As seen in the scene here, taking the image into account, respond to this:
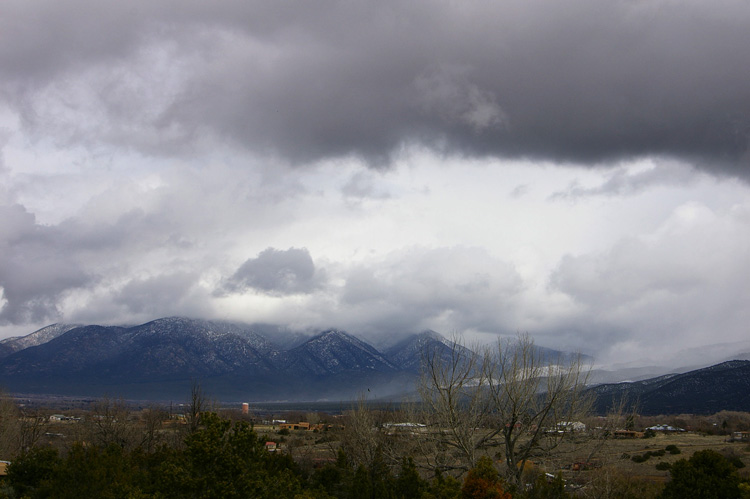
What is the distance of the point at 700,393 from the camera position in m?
137

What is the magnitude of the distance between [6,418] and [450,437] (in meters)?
58.2

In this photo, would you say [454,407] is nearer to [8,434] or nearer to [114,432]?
[114,432]

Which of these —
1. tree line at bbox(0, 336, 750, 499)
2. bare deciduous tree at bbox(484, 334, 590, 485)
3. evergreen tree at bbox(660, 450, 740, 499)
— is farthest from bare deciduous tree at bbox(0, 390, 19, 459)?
evergreen tree at bbox(660, 450, 740, 499)

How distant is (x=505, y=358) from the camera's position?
108 feet

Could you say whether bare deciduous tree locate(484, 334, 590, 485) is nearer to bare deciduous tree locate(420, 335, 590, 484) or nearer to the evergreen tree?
bare deciduous tree locate(420, 335, 590, 484)

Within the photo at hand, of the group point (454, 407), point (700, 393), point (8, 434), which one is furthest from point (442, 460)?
point (700, 393)

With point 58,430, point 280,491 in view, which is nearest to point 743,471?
point 280,491

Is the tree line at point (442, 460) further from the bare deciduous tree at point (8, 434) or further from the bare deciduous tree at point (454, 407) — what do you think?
the bare deciduous tree at point (8, 434)

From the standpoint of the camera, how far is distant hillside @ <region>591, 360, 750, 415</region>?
12719 cm

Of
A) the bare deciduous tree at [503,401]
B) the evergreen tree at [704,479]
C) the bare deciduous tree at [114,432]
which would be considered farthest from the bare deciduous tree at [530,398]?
the bare deciduous tree at [114,432]

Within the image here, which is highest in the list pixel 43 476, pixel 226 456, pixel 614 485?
pixel 226 456

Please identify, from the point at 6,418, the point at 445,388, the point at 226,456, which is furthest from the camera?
the point at 6,418

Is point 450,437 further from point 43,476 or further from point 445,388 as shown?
point 43,476

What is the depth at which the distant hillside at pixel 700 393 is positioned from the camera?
127 metres
